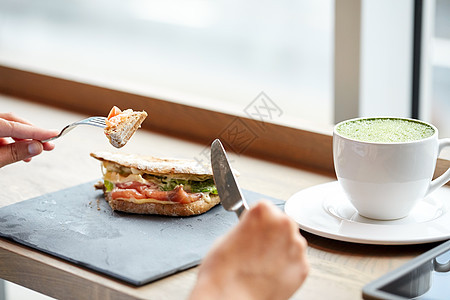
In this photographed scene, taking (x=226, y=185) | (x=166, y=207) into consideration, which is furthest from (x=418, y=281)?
(x=166, y=207)

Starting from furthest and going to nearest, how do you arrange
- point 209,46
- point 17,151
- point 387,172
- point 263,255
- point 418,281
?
1. point 209,46
2. point 17,151
3. point 387,172
4. point 418,281
5. point 263,255

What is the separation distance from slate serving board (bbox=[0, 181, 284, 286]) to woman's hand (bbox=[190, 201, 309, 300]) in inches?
8.5

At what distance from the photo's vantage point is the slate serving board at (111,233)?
101 cm

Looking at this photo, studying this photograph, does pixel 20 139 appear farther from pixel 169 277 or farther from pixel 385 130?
pixel 385 130

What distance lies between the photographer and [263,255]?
79cm

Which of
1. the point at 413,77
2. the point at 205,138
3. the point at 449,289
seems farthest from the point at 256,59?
the point at 449,289

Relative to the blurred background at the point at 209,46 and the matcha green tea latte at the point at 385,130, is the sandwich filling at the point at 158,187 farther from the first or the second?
the blurred background at the point at 209,46

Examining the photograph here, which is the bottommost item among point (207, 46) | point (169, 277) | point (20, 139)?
point (207, 46)

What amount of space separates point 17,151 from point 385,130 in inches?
24.7

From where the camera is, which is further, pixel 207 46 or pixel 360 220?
pixel 207 46

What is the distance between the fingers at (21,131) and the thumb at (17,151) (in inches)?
0.7

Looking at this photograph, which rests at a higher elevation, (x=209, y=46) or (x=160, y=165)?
(x=160, y=165)

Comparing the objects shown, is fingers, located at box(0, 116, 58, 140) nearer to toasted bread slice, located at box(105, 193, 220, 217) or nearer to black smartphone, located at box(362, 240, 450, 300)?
toasted bread slice, located at box(105, 193, 220, 217)

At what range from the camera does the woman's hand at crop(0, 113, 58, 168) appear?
1229 mm
